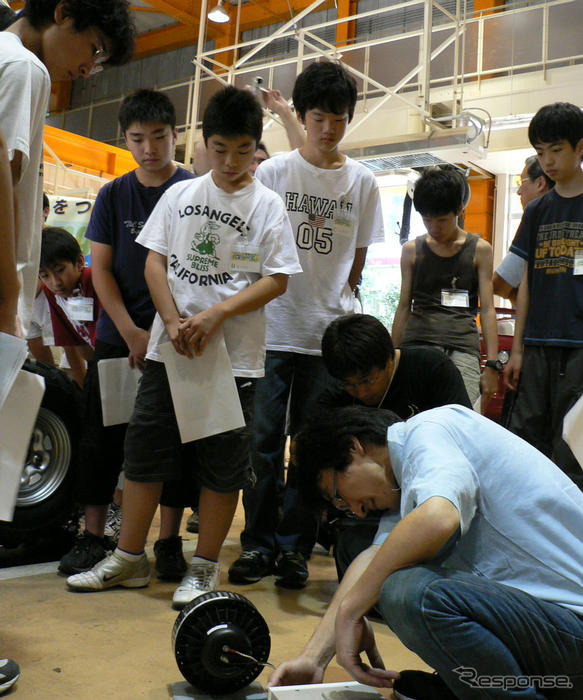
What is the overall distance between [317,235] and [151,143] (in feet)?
2.17

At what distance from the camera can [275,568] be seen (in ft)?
8.50

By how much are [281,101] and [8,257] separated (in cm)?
214

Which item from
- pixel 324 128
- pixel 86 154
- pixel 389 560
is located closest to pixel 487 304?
pixel 324 128

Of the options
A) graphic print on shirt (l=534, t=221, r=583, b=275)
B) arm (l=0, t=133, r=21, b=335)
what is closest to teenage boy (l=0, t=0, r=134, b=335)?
arm (l=0, t=133, r=21, b=335)

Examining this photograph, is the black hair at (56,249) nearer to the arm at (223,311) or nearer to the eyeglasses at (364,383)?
the arm at (223,311)

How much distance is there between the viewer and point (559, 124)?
2.53 m

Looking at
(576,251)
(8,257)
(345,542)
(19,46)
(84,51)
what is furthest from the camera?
(576,251)

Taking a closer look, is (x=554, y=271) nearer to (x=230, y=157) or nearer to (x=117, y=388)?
(x=230, y=157)

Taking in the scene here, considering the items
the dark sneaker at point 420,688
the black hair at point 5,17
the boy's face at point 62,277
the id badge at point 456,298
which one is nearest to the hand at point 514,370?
the id badge at point 456,298

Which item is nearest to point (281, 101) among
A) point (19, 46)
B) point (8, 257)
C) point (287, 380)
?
point (287, 380)

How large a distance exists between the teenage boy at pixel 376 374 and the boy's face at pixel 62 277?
3.92 ft

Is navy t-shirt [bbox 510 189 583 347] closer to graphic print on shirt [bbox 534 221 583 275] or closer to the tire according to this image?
graphic print on shirt [bbox 534 221 583 275]

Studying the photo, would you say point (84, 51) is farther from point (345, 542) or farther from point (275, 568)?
point (275, 568)

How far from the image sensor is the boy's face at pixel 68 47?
64.3 inches
